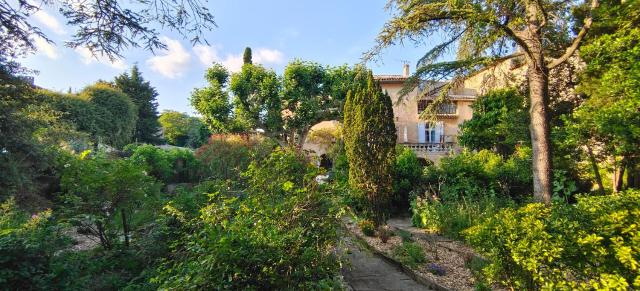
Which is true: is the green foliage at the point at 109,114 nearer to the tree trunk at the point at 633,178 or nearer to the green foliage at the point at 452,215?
the green foliage at the point at 452,215

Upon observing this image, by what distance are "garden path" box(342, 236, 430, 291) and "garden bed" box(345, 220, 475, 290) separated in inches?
5.2

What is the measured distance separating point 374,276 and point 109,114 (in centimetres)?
2351

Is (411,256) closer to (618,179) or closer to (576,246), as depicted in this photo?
(576,246)

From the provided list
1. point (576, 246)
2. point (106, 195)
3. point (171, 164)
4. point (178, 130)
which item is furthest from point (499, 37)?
point (178, 130)

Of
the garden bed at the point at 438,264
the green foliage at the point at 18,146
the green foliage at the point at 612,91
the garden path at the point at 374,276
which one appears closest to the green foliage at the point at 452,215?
the garden bed at the point at 438,264

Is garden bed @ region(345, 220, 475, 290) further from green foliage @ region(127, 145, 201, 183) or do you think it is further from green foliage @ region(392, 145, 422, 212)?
green foliage @ region(127, 145, 201, 183)

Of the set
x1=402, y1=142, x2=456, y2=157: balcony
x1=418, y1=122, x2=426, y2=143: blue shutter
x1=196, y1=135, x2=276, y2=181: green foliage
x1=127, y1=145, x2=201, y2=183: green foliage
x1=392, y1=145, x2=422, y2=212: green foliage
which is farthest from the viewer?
x1=418, y1=122, x2=426, y2=143: blue shutter

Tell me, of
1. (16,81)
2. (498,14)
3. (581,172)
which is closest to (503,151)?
(581,172)

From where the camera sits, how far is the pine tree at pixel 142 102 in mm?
34906

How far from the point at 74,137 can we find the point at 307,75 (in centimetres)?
1189

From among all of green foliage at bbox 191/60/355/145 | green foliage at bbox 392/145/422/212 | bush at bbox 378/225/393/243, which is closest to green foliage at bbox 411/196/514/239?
bush at bbox 378/225/393/243

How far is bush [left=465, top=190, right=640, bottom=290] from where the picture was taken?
7.93 feet

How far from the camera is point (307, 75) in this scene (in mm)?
17625

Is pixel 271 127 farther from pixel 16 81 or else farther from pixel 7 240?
pixel 7 240
